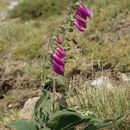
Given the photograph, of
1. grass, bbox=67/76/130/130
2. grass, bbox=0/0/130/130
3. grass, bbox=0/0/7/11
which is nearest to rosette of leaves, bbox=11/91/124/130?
grass, bbox=67/76/130/130

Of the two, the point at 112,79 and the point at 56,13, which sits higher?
the point at 56,13

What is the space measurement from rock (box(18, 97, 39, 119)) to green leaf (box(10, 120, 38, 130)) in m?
1.09

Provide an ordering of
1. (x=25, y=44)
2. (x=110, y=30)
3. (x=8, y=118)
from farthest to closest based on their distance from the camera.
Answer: (x=25, y=44) → (x=110, y=30) → (x=8, y=118)

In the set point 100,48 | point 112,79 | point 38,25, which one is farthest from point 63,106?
point 38,25

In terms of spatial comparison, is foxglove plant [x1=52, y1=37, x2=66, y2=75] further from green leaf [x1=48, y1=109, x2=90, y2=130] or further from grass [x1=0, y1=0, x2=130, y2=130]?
grass [x1=0, y1=0, x2=130, y2=130]

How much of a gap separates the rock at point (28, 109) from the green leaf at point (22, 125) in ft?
3.56

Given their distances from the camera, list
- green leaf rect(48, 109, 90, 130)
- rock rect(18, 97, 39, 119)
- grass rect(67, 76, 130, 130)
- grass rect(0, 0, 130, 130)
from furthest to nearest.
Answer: rock rect(18, 97, 39, 119) < grass rect(0, 0, 130, 130) < grass rect(67, 76, 130, 130) < green leaf rect(48, 109, 90, 130)

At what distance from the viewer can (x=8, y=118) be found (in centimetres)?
499

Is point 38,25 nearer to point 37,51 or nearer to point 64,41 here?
point 37,51

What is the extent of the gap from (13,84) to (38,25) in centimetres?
406

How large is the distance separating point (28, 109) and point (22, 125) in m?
1.81

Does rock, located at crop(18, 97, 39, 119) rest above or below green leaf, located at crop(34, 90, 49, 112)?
below

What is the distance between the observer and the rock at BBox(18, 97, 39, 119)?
505 centimetres

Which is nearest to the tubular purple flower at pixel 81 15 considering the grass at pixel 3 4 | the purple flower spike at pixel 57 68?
the purple flower spike at pixel 57 68
